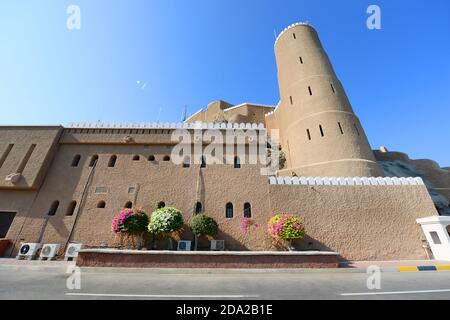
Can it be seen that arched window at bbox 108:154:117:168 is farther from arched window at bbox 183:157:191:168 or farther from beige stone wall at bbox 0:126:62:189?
arched window at bbox 183:157:191:168

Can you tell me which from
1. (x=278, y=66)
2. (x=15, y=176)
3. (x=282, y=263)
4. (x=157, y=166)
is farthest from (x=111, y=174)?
(x=278, y=66)

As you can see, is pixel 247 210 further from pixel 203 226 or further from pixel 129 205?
pixel 129 205

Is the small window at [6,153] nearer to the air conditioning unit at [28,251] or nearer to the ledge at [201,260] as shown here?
the air conditioning unit at [28,251]

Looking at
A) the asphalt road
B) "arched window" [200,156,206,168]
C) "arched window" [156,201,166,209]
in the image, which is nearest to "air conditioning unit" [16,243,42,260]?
the asphalt road

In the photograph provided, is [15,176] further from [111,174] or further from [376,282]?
[376,282]

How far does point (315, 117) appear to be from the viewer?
17.8 metres

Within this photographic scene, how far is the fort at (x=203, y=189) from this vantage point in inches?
465

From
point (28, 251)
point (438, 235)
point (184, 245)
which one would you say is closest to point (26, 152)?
point (28, 251)

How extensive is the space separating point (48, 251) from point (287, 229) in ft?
44.8

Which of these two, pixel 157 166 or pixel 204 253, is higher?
pixel 157 166

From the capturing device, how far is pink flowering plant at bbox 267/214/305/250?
10.5 meters

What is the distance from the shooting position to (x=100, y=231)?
39.6 feet
